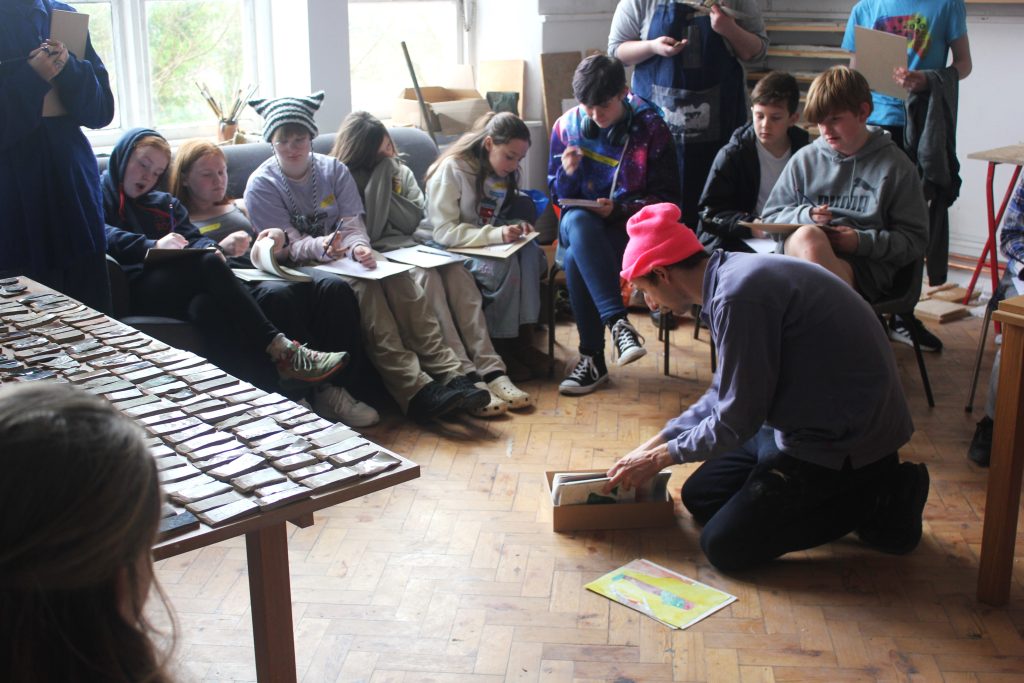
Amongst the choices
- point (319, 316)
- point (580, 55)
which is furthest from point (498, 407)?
point (580, 55)

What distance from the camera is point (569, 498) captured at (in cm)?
312

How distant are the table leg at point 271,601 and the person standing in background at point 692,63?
11.1 feet

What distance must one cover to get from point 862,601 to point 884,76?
2.39 m

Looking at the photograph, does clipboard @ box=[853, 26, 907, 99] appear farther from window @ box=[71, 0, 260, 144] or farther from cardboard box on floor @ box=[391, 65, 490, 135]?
window @ box=[71, 0, 260, 144]

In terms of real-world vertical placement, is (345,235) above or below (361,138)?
below

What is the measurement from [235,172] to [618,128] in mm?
1525

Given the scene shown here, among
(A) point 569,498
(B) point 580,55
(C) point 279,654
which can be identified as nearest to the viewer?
(C) point 279,654

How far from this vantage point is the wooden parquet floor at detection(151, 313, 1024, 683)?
8.13 feet

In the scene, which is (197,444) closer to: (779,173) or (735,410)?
(735,410)

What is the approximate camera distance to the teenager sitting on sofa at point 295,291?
3.94m

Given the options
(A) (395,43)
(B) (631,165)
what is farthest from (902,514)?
(A) (395,43)

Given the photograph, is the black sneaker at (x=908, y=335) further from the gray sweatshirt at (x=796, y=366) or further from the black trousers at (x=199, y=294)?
the black trousers at (x=199, y=294)

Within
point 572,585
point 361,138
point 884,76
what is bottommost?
point 572,585

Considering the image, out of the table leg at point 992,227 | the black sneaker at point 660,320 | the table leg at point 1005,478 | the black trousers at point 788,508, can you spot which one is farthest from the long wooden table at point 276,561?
the table leg at point 992,227
